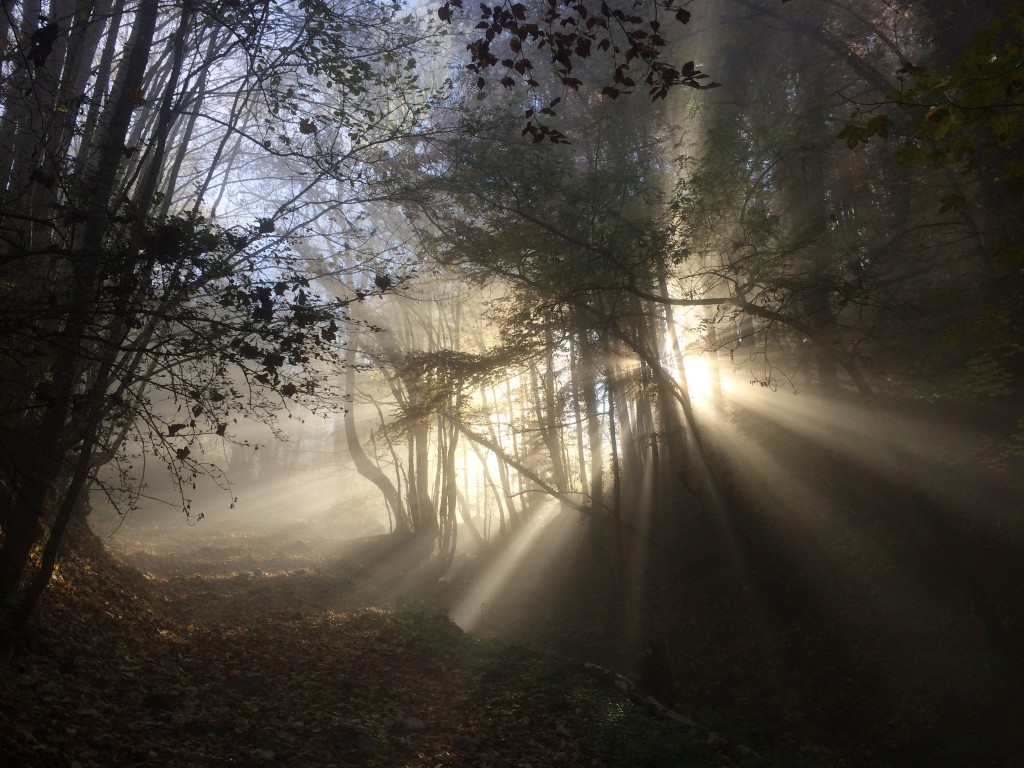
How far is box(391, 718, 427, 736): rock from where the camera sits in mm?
6832

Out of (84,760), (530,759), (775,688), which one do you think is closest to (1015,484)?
(775,688)

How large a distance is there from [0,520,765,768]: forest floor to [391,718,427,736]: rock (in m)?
0.02

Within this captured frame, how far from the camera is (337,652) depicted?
905cm

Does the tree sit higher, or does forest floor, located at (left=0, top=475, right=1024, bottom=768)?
the tree

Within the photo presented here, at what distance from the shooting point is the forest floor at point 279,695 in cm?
511

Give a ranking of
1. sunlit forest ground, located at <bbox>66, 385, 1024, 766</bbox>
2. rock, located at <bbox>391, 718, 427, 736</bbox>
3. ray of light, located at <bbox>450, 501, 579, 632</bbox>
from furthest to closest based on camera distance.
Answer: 1. ray of light, located at <bbox>450, 501, 579, 632</bbox>
2. sunlit forest ground, located at <bbox>66, 385, 1024, 766</bbox>
3. rock, located at <bbox>391, 718, 427, 736</bbox>

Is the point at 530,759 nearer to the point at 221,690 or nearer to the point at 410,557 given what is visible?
the point at 221,690

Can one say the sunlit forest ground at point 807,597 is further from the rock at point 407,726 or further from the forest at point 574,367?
the rock at point 407,726

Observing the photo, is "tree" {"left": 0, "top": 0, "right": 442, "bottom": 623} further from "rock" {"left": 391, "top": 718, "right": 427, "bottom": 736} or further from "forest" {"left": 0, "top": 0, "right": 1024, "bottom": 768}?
"rock" {"left": 391, "top": 718, "right": 427, "bottom": 736}

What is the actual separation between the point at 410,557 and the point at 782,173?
1625 centimetres

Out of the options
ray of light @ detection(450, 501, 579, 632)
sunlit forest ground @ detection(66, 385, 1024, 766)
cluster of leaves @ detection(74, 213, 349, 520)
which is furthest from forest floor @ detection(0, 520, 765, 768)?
ray of light @ detection(450, 501, 579, 632)

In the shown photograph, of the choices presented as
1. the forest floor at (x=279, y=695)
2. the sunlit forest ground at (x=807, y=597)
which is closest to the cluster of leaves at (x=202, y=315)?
the forest floor at (x=279, y=695)

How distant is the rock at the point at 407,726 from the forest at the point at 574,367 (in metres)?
0.04

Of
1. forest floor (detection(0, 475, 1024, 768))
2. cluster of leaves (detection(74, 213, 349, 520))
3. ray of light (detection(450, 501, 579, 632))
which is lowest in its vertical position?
ray of light (detection(450, 501, 579, 632))
